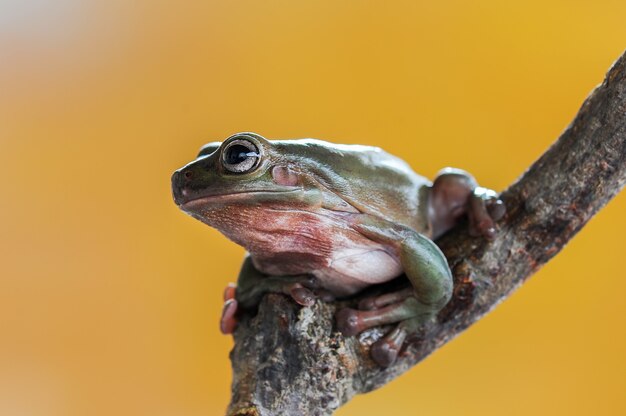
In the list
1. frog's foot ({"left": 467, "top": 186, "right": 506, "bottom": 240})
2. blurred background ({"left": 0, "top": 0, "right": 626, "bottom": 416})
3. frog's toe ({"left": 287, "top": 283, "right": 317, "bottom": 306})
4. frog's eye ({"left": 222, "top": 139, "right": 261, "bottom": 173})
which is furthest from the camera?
blurred background ({"left": 0, "top": 0, "right": 626, "bottom": 416})

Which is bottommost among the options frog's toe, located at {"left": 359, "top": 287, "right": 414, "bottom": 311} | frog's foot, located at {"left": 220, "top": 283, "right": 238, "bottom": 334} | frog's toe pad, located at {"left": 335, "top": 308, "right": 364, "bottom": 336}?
frog's toe pad, located at {"left": 335, "top": 308, "right": 364, "bottom": 336}

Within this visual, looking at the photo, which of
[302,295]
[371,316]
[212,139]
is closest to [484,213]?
[371,316]

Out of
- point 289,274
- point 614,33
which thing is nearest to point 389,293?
point 289,274

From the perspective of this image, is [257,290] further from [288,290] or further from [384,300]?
[384,300]

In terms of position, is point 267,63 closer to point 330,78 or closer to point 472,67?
point 330,78

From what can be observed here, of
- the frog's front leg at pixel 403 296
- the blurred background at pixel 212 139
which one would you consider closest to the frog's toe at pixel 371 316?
the frog's front leg at pixel 403 296

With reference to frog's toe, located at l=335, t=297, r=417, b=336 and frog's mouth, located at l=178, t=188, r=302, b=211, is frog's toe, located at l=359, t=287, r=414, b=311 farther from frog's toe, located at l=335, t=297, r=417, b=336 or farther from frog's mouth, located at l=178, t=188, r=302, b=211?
frog's mouth, located at l=178, t=188, r=302, b=211

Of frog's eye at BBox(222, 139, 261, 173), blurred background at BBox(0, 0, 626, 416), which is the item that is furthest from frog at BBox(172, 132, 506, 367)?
blurred background at BBox(0, 0, 626, 416)
